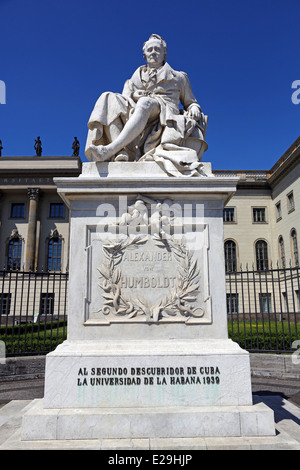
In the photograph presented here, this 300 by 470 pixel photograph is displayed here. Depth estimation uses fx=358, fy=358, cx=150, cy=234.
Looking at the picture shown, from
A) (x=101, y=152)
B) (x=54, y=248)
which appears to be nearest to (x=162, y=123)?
(x=101, y=152)

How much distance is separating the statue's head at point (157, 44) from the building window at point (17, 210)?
39.0 metres

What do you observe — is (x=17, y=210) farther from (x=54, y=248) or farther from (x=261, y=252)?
(x=261, y=252)

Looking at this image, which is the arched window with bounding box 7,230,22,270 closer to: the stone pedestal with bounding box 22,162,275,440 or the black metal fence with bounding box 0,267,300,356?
the black metal fence with bounding box 0,267,300,356

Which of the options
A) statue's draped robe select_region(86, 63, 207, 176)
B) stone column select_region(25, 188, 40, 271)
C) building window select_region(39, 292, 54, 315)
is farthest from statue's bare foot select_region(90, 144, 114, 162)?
stone column select_region(25, 188, 40, 271)

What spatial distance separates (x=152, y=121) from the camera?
14.8 feet

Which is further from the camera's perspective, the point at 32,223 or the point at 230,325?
the point at 32,223

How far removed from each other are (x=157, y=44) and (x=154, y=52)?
0.41 feet

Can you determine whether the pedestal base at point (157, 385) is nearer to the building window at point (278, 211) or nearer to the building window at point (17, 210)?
the building window at point (278, 211)

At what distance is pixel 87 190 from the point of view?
3.80 m

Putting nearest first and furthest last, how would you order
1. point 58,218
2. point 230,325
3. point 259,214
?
1. point 230,325
2. point 259,214
3. point 58,218

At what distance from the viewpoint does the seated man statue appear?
Answer: 4.10 meters
